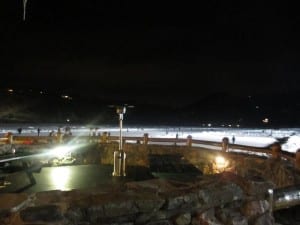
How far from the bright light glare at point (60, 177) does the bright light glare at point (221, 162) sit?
687 centimetres

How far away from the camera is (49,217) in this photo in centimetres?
350

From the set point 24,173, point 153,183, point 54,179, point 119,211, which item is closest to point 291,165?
point 54,179

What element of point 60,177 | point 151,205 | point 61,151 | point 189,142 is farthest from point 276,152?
point 151,205

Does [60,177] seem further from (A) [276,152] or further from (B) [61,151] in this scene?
(A) [276,152]

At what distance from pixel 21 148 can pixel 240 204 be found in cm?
1465

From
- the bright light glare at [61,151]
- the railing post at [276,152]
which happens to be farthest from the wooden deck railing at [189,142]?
the bright light glare at [61,151]

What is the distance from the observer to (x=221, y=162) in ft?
55.7

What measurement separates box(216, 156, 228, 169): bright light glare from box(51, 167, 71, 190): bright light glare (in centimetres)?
687

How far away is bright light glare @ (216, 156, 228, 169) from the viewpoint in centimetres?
1669

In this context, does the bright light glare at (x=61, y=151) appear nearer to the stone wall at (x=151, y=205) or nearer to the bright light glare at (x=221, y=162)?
the bright light glare at (x=221, y=162)

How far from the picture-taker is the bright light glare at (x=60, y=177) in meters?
9.84

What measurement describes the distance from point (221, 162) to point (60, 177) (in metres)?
7.98

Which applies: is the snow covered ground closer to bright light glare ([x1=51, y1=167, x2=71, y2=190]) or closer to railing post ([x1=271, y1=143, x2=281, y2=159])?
bright light glare ([x1=51, y1=167, x2=71, y2=190])

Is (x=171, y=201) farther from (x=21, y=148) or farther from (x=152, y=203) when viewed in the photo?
(x=21, y=148)
